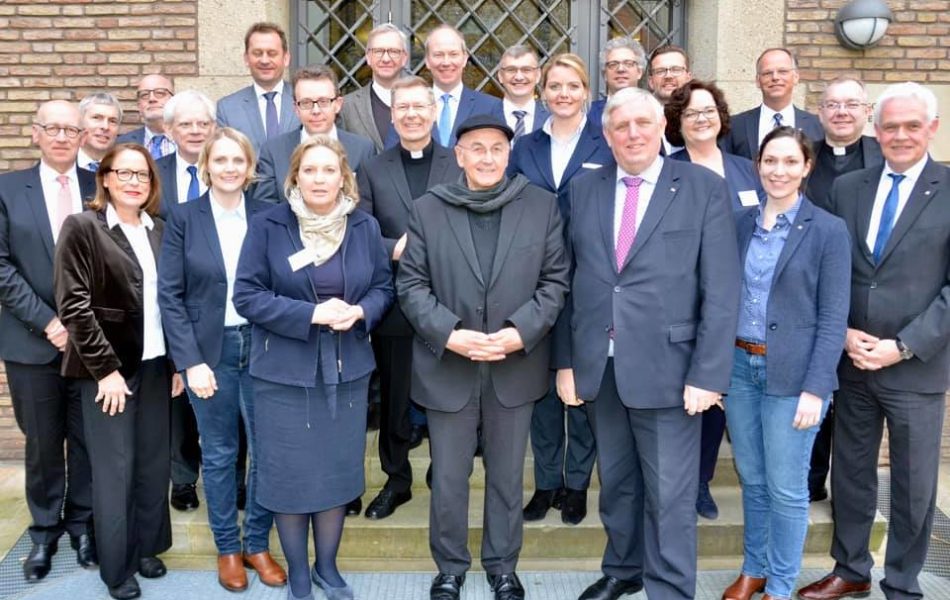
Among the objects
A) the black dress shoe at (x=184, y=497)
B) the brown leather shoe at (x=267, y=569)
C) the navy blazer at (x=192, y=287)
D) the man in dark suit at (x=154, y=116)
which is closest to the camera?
the navy blazer at (x=192, y=287)

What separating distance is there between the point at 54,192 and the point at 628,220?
267cm

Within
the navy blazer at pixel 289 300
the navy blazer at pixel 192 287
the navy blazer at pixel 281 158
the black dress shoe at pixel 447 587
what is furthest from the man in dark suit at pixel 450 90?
the black dress shoe at pixel 447 587

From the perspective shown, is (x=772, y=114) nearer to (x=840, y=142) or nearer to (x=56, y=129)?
(x=840, y=142)

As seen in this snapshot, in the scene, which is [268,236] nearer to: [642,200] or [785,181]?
[642,200]

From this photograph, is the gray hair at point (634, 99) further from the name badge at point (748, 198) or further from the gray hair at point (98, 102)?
the gray hair at point (98, 102)

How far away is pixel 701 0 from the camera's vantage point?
5832 mm

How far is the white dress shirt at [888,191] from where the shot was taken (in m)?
3.40

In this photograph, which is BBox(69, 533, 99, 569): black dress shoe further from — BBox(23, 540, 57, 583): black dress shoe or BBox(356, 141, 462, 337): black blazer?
BBox(356, 141, 462, 337): black blazer

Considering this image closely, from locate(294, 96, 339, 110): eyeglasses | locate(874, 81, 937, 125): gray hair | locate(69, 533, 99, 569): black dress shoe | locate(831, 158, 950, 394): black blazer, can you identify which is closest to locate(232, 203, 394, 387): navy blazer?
locate(294, 96, 339, 110): eyeglasses

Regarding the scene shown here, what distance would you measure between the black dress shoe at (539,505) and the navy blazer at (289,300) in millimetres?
1313

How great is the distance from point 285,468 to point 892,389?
2512 mm

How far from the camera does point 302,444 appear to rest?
336 centimetres

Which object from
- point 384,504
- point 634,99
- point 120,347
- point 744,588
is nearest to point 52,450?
point 120,347

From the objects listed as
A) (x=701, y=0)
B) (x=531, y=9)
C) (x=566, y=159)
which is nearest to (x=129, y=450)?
(x=566, y=159)
